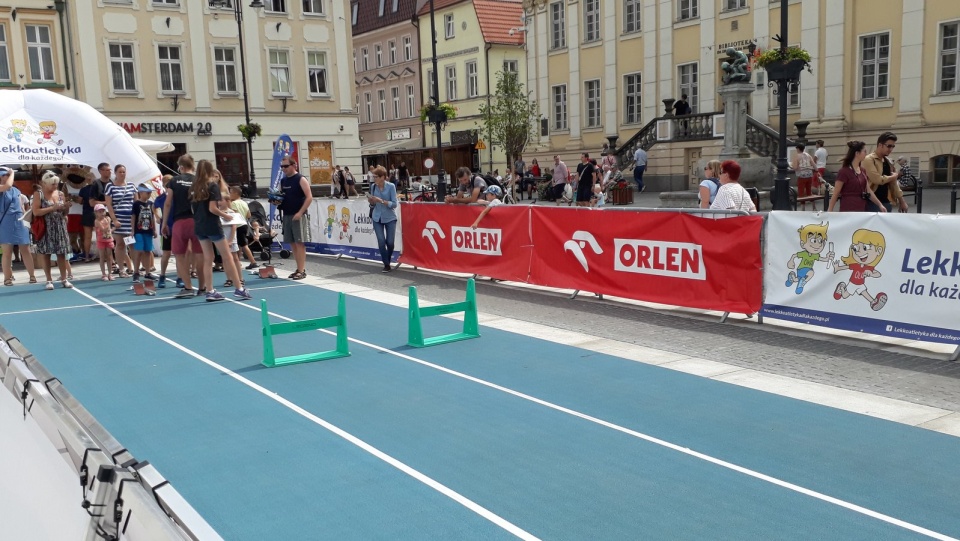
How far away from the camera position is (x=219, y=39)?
41.2 meters

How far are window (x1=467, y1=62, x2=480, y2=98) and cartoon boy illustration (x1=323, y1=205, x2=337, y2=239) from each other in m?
40.6

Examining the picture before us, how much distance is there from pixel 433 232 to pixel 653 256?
17.6 ft

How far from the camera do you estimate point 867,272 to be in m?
8.45

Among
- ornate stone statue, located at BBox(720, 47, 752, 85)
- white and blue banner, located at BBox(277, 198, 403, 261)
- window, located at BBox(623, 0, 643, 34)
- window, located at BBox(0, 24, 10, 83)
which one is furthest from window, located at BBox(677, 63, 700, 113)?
window, located at BBox(0, 24, 10, 83)

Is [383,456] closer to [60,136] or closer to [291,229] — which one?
[291,229]

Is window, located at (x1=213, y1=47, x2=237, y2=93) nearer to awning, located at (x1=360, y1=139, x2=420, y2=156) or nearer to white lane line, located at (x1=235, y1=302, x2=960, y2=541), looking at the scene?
awning, located at (x1=360, y1=139, x2=420, y2=156)

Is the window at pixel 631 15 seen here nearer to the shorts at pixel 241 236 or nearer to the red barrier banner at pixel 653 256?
the shorts at pixel 241 236

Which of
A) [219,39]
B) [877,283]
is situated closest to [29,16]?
[219,39]

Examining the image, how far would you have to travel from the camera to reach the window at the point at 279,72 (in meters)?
43.1

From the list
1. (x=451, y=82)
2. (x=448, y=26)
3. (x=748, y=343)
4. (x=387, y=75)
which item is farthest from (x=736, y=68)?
(x=387, y=75)

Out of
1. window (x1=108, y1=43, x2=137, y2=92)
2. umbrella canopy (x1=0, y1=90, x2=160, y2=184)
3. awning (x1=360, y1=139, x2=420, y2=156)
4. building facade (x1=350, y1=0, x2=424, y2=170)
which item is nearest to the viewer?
umbrella canopy (x1=0, y1=90, x2=160, y2=184)

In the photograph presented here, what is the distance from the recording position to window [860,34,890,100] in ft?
96.0

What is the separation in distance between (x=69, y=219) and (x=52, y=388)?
55.8 ft

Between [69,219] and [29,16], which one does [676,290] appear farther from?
[29,16]
